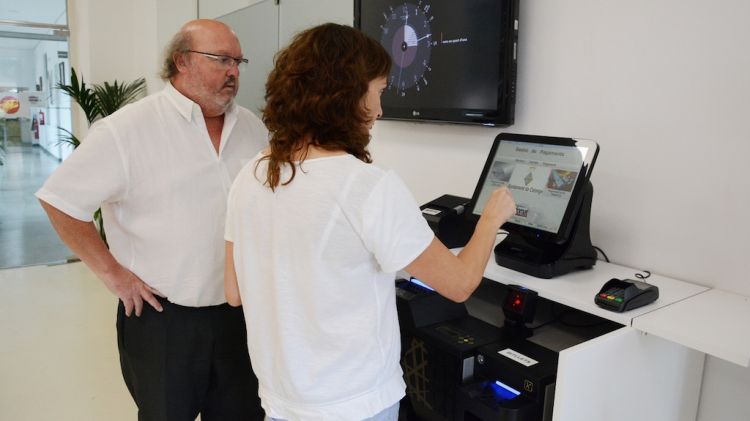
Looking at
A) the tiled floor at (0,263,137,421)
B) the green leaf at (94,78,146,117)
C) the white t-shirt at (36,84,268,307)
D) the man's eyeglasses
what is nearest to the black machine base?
the white t-shirt at (36,84,268,307)

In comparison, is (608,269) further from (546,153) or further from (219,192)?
(219,192)

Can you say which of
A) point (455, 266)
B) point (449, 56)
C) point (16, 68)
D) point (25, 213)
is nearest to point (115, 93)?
point (16, 68)

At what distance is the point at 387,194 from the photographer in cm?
106

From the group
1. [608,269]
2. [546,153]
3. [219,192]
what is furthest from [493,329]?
[219,192]

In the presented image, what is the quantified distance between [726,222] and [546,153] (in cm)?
52

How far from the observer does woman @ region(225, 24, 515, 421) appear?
1.07 metres

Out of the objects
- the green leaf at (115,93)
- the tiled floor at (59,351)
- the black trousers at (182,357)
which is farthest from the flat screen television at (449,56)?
the green leaf at (115,93)

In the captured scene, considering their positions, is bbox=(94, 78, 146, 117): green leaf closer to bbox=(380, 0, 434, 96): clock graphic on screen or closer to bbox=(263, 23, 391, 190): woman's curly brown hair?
bbox=(380, 0, 434, 96): clock graphic on screen

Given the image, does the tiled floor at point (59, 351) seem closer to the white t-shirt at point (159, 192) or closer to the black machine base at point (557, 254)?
the white t-shirt at point (159, 192)

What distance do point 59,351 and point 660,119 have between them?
330 centimetres

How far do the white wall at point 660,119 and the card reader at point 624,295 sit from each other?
0.33 metres

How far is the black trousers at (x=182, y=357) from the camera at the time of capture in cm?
168

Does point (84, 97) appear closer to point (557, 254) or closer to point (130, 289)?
point (130, 289)

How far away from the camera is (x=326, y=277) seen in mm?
1099
